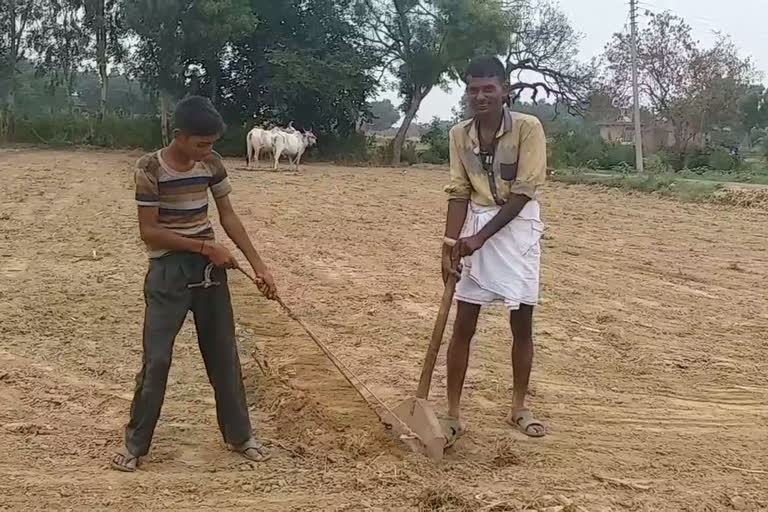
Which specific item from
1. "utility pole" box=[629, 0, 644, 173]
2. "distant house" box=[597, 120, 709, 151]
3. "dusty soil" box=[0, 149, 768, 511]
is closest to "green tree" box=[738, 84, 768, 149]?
"distant house" box=[597, 120, 709, 151]

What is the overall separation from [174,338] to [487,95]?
172cm

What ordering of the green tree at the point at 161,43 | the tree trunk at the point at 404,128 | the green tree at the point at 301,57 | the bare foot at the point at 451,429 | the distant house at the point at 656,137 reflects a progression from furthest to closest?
the distant house at the point at 656,137, the tree trunk at the point at 404,128, the green tree at the point at 301,57, the green tree at the point at 161,43, the bare foot at the point at 451,429

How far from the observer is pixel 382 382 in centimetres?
517

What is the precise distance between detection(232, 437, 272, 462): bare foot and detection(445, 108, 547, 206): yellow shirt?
148 centimetres

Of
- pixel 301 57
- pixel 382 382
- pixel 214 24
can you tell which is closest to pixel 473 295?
pixel 382 382

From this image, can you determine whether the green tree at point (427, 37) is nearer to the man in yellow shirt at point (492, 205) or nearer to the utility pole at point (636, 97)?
the utility pole at point (636, 97)

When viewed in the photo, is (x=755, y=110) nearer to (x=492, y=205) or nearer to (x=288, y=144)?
(x=288, y=144)

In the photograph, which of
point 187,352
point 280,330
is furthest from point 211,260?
point 280,330

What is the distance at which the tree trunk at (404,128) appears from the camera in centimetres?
3130

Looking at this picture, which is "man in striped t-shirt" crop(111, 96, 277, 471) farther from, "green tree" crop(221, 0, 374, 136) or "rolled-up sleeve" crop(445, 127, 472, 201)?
"green tree" crop(221, 0, 374, 136)

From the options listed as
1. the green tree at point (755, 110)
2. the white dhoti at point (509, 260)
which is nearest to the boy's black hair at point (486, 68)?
the white dhoti at point (509, 260)

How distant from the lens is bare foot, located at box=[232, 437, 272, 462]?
3.94 metres

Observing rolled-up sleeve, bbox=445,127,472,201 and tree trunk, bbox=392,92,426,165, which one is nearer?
rolled-up sleeve, bbox=445,127,472,201

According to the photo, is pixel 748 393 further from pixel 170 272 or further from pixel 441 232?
pixel 441 232
